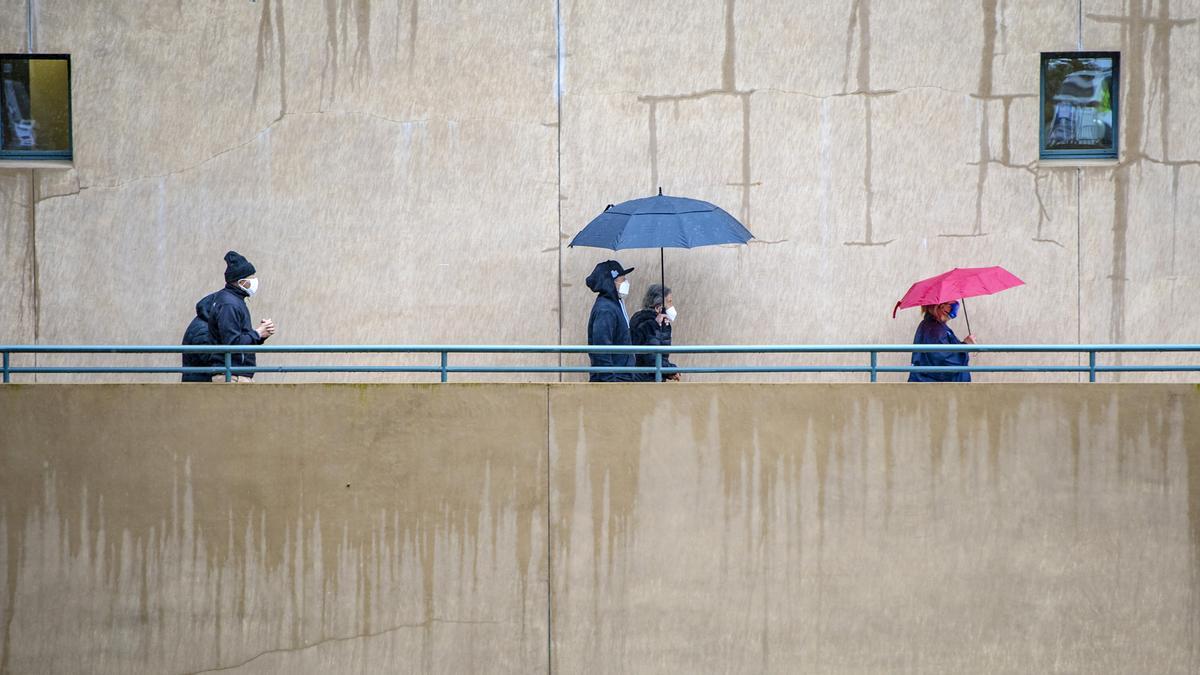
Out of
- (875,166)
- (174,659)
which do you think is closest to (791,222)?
(875,166)

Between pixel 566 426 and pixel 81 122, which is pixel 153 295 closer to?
pixel 81 122

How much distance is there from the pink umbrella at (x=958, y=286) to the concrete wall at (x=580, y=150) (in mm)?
834

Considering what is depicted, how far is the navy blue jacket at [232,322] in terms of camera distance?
848 cm

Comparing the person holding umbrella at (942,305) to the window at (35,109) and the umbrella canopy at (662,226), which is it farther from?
the window at (35,109)

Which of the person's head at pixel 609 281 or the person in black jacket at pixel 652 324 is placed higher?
the person's head at pixel 609 281

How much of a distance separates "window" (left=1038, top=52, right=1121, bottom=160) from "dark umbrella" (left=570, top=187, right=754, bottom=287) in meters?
3.00

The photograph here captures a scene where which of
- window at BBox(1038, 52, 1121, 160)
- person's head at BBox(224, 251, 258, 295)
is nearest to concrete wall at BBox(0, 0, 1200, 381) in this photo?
window at BBox(1038, 52, 1121, 160)

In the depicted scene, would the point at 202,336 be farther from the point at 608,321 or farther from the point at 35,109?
the point at 608,321

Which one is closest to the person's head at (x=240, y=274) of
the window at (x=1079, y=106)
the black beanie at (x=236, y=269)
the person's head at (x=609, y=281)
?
the black beanie at (x=236, y=269)

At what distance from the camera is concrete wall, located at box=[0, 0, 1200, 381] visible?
994 centimetres

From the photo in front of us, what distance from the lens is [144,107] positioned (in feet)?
32.6

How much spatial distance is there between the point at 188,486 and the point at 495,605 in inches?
87.4

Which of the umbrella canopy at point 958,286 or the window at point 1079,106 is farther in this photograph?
the window at point 1079,106

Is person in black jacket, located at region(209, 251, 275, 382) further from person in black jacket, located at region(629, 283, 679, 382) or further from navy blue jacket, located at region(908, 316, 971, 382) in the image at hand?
navy blue jacket, located at region(908, 316, 971, 382)
